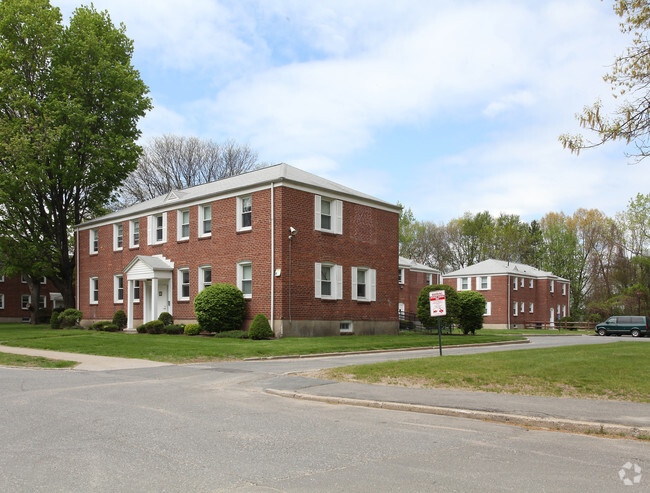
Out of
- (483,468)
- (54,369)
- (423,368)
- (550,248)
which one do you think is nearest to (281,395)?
(423,368)

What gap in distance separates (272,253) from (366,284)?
6719mm

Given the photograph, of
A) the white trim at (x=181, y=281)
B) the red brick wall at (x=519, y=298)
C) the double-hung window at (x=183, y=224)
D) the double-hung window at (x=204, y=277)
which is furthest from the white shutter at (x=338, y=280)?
the red brick wall at (x=519, y=298)

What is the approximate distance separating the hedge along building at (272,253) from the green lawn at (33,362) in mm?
Result: 10052

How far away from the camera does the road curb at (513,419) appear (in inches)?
313

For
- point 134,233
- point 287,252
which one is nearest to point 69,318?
point 134,233

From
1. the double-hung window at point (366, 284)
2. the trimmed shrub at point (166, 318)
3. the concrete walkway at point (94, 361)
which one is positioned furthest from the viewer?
the trimmed shrub at point (166, 318)

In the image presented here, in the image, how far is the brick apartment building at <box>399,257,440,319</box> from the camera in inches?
1978

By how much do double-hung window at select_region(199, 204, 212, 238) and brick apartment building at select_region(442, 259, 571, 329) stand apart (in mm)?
36626

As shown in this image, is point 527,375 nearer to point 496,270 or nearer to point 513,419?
point 513,419

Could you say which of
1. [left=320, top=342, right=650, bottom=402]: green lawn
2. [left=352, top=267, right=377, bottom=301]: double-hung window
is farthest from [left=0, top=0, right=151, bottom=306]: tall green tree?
[left=320, top=342, right=650, bottom=402]: green lawn

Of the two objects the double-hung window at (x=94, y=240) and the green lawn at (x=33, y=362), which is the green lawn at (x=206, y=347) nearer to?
the green lawn at (x=33, y=362)

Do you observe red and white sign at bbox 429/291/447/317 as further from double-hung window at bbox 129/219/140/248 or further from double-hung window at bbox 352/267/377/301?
→ double-hung window at bbox 129/219/140/248

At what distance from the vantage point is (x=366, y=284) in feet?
102

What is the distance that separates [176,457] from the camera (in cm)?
651
